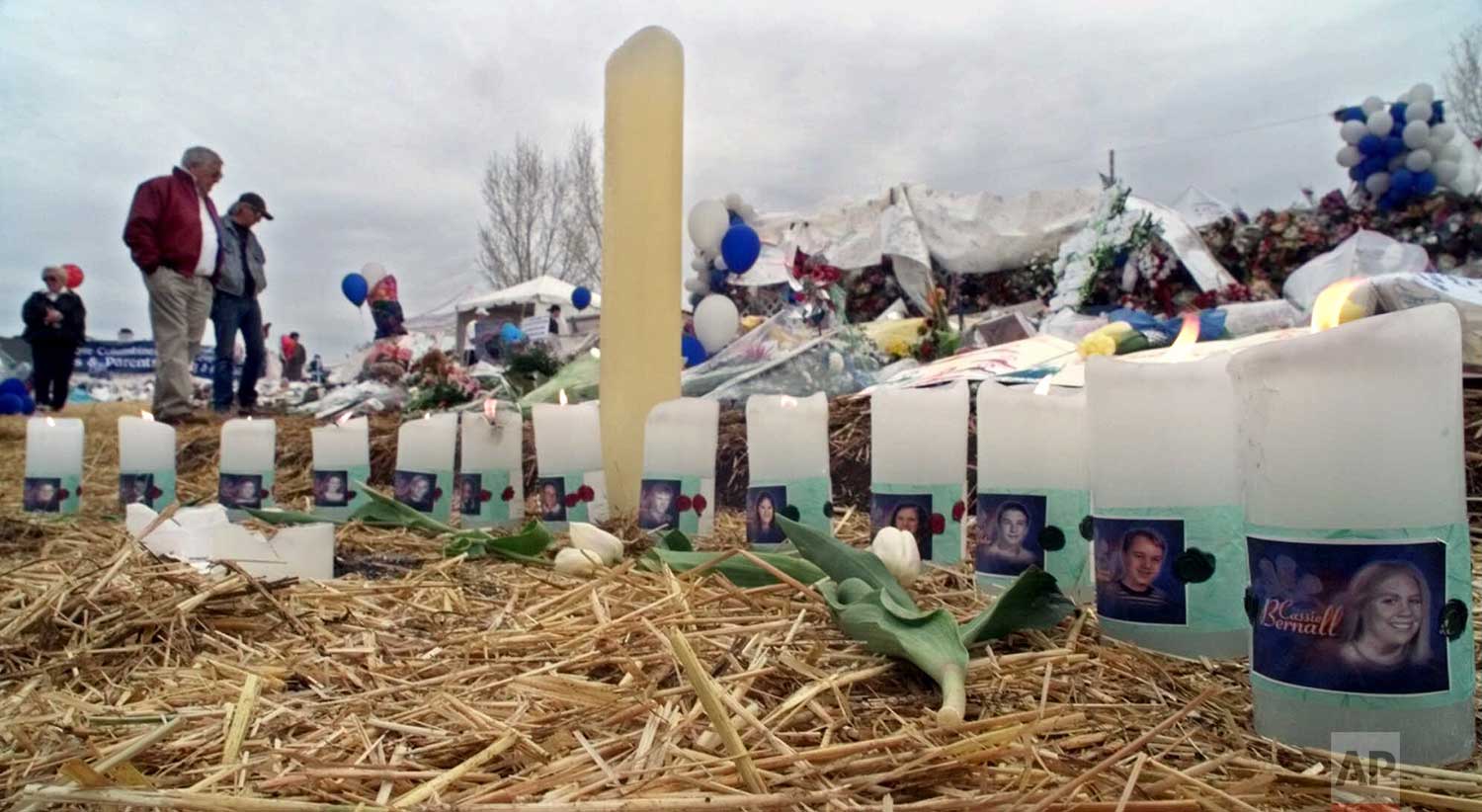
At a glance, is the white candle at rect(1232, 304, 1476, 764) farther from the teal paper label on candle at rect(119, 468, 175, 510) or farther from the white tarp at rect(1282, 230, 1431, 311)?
the white tarp at rect(1282, 230, 1431, 311)

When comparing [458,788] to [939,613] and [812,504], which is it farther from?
[812,504]

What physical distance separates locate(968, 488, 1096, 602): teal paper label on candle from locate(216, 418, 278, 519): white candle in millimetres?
1708

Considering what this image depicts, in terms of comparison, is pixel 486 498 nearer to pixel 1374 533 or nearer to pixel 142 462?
pixel 142 462

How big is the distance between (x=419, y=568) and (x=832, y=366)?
1.90 meters

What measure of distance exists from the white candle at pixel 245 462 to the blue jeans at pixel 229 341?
2.59 metres

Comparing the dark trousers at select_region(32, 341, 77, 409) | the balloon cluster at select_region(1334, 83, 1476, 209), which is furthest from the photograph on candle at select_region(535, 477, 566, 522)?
the dark trousers at select_region(32, 341, 77, 409)

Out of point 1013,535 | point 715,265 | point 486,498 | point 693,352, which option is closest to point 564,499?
point 486,498

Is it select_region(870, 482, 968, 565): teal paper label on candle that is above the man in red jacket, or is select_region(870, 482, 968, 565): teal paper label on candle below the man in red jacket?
below

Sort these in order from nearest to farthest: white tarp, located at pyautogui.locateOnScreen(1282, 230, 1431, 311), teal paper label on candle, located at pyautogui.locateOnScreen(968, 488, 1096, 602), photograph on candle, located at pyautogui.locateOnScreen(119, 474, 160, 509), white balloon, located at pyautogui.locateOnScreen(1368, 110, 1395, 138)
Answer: teal paper label on candle, located at pyautogui.locateOnScreen(968, 488, 1096, 602)
photograph on candle, located at pyautogui.locateOnScreen(119, 474, 160, 509)
white tarp, located at pyautogui.locateOnScreen(1282, 230, 1431, 311)
white balloon, located at pyautogui.locateOnScreen(1368, 110, 1395, 138)

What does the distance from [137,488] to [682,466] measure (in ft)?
4.63

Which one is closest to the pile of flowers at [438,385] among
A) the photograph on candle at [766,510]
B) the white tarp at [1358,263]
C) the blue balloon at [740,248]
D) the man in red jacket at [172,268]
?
the man in red jacket at [172,268]

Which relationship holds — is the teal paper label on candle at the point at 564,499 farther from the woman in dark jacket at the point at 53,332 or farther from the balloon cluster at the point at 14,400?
the balloon cluster at the point at 14,400

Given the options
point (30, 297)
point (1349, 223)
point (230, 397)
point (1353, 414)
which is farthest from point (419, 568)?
point (30, 297)

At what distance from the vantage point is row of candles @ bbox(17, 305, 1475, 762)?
0.65 m
